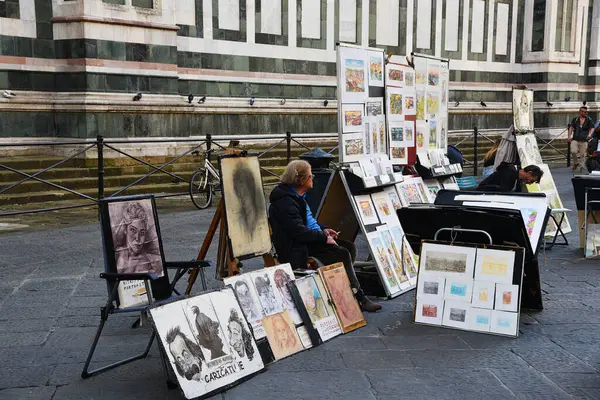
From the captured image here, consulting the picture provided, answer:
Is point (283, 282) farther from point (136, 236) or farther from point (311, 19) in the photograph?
point (311, 19)

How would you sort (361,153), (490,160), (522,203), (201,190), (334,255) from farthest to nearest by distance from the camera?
(201,190), (490,160), (361,153), (522,203), (334,255)

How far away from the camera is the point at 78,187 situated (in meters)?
11.6

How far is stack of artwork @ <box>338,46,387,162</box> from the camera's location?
636 cm

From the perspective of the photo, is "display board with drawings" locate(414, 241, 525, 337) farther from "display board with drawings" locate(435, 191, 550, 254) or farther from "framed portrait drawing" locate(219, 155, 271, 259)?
"framed portrait drawing" locate(219, 155, 271, 259)

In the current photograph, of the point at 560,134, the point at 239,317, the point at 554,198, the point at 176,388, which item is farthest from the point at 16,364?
the point at 560,134

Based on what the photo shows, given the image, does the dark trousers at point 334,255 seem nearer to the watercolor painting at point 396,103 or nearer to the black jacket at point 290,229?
the black jacket at point 290,229

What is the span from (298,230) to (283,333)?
93cm

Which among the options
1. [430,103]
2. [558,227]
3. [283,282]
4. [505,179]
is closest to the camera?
[283,282]

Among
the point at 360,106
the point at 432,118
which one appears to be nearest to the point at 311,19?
the point at 432,118

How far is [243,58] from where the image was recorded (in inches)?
592

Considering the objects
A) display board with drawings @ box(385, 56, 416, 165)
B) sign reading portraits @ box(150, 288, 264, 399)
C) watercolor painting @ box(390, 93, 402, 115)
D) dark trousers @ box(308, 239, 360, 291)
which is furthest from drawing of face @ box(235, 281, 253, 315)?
watercolor painting @ box(390, 93, 402, 115)

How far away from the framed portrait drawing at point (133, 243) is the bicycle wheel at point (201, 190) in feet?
19.6

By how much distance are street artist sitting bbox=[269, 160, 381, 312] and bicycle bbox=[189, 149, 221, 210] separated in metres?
5.72

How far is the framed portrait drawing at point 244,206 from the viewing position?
535 centimetres
